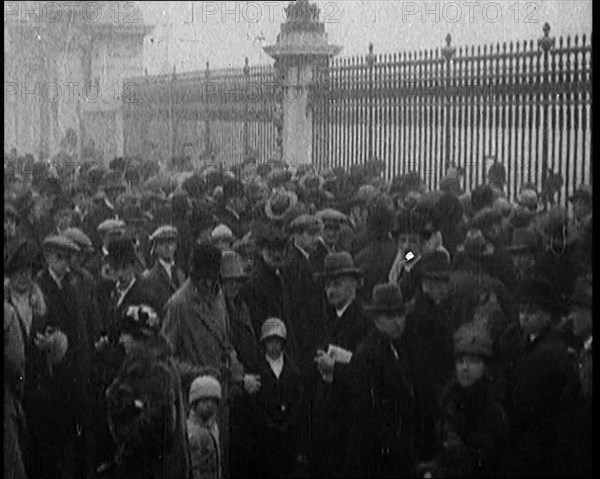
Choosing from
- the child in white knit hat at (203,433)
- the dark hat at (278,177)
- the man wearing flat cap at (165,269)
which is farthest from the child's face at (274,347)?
the dark hat at (278,177)

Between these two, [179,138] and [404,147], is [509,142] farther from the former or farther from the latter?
[179,138]

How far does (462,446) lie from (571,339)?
0.67m

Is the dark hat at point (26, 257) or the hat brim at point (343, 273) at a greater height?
the dark hat at point (26, 257)

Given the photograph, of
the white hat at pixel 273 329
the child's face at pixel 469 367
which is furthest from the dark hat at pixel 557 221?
the white hat at pixel 273 329

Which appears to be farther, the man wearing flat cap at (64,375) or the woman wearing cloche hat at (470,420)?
the man wearing flat cap at (64,375)

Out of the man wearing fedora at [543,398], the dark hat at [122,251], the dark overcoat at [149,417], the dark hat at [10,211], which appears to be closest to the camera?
the man wearing fedora at [543,398]

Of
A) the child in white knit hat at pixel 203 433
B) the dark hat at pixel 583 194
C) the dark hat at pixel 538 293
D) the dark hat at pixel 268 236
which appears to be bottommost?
the child in white knit hat at pixel 203 433

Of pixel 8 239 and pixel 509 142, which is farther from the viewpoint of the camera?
pixel 8 239

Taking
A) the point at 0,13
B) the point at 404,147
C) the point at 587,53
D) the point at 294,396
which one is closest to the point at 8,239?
the point at 0,13

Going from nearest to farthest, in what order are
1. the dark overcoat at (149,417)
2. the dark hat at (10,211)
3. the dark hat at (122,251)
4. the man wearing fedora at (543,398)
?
1. the man wearing fedora at (543,398)
2. the dark overcoat at (149,417)
3. the dark hat at (122,251)
4. the dark hat at (10,211)

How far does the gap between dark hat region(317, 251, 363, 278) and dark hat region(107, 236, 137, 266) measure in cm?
90

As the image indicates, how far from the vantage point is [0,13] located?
6008mm

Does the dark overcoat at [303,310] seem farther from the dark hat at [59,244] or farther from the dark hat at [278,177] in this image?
the dark hat at [59,244]

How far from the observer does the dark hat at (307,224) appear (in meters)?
5.78
